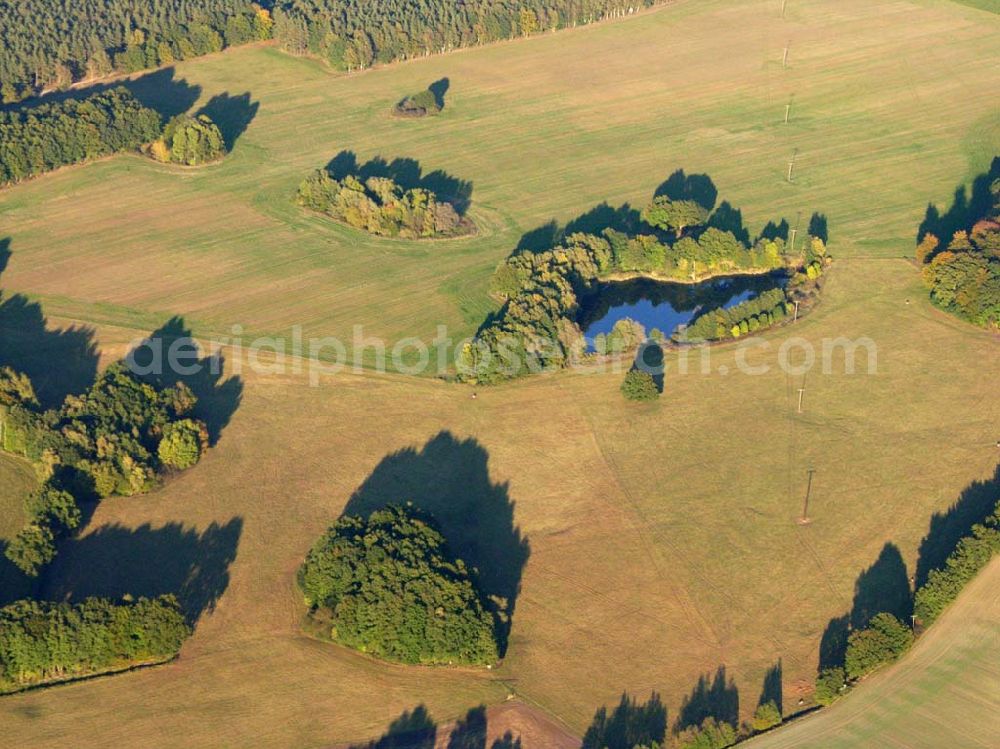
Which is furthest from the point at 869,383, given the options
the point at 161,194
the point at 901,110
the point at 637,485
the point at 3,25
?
the point at 3,25

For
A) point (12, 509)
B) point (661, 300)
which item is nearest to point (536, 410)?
point (661, 300)

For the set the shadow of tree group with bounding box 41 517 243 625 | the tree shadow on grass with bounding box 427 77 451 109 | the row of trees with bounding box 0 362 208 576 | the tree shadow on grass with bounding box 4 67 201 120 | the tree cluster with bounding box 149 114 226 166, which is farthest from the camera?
the tree shadow on grass with bounding box 427 77 451 109

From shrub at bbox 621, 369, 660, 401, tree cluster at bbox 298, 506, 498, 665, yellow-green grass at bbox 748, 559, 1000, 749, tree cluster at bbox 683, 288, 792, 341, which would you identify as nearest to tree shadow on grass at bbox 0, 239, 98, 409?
tree cluster at bbox 298, 506, 498, 665

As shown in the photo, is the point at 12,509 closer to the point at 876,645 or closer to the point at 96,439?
the point at 96,439

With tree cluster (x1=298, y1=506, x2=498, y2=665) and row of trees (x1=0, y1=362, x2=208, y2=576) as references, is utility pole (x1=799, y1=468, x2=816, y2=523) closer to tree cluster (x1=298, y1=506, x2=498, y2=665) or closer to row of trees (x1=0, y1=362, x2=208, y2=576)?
tree cluster (x1=298, y1=506, x2=498, y2=665)

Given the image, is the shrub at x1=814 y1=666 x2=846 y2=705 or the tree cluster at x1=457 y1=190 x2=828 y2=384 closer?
the shrub at x1=814 y1=666 x2=846 y2=705

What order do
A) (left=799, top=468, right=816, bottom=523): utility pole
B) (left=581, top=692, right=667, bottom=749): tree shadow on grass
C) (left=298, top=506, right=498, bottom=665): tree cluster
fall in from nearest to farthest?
1. (left=581, top=692, right=667, bottom=749): tree shadow on grass
2. (left=298, top=506, right=498, bottom=665): tree cluster
3. (left=799, top=468, right=816, bottom=523): utility pole
